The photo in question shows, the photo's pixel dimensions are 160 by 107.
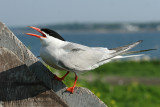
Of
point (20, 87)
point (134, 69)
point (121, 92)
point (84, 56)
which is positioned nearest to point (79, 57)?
point (84, 56)

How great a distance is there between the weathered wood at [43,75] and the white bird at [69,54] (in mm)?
66

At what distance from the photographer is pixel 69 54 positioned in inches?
107

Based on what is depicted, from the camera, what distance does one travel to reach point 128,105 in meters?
8.85

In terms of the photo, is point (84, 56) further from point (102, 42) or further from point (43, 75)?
point (102, 42)

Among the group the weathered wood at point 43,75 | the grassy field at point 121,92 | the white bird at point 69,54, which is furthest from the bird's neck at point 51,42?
the grassy field at point 121,92

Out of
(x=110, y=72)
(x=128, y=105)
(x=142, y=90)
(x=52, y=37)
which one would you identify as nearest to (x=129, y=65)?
(x=110, y=72)

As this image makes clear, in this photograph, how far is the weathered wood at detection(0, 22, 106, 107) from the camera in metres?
2.54

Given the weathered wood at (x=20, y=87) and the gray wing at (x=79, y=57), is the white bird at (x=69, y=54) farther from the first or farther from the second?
the weathered wood at (x=20, y=87)

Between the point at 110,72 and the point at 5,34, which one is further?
the point at 110,72

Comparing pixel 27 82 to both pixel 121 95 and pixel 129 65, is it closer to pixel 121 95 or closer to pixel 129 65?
pixel 121 95

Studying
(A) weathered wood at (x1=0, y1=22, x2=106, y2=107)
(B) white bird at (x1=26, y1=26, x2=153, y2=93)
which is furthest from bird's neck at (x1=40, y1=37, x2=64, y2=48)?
(A) weathered wood at (x1=0, y1=22, x2=106, y2=107)

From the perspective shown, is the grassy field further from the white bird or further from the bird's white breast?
the bird's white breast

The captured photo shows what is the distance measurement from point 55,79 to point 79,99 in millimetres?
281

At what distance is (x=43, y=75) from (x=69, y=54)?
33 cm
